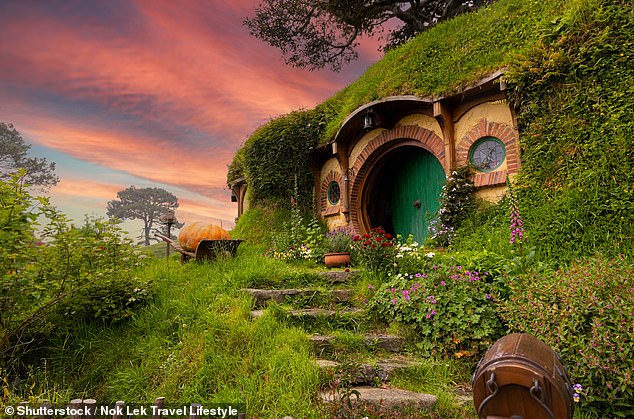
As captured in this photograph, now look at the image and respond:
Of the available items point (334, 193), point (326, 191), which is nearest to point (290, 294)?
point (334, 193)

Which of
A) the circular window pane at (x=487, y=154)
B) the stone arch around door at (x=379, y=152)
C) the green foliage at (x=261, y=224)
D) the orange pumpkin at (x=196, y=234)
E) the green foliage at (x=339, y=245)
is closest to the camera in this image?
the circular window pane at (x=487, y=154)

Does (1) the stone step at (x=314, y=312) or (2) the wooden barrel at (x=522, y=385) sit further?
(1) the stone step at (x=314, y=312)

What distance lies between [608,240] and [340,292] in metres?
3.15

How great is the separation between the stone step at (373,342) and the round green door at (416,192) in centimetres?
382

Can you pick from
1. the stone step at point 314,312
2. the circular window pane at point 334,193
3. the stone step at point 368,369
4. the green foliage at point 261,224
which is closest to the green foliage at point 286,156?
the green foliage at point 261,224

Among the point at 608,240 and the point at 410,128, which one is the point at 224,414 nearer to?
the point at 608,240

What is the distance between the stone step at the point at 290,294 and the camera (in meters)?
4.43

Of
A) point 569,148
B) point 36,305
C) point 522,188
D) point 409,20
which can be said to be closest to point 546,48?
point 569,148

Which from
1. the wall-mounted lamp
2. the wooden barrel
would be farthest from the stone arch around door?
the wooden barrel

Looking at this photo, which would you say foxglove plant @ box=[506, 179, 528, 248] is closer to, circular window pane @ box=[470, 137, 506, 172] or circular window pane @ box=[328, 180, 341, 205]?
circular window pane @ box=[470, 137, 506, 172]

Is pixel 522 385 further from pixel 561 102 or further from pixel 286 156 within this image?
pixel 286 156

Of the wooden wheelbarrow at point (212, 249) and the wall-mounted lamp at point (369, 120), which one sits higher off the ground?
the wall-mounted lamp at point (369, 120)

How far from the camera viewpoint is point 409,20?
511 inches

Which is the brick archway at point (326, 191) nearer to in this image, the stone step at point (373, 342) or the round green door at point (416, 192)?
the round green door at point (416, 192)
